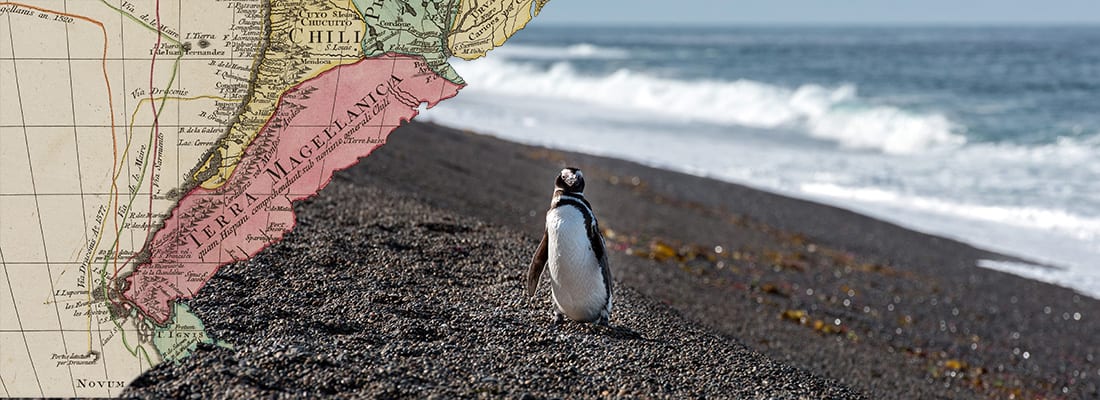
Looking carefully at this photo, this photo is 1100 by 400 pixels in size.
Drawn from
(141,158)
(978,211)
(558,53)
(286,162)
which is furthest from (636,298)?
(558,53)

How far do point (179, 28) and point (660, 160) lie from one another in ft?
51.0

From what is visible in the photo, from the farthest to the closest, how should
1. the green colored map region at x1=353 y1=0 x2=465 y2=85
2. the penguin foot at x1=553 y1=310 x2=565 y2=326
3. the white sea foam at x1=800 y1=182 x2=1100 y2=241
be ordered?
the white sea foam at x1=800 y1=182 x2=1100 y2=241
the penguin foot at x1=553 y1=310 x2=565 y2=326
the green colored map region at x1=353 y1=0 x2=465 y2=85

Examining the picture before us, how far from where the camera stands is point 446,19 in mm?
4941

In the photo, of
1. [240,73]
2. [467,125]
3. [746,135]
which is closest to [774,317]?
[240,73]

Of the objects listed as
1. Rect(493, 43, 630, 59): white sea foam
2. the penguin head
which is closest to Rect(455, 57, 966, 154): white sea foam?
Rect(493, 43, 630, 59): white sea foam

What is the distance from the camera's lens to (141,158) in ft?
14.5

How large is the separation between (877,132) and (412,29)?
23.8m

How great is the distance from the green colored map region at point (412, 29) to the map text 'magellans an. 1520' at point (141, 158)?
211mm

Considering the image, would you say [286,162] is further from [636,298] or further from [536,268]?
[636,298]

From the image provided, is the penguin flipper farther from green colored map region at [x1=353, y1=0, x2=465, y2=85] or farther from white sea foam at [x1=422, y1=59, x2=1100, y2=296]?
white sea foam at [x1=422, y1=59, x2=1100, y2=296]

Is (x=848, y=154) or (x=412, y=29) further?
(x=848, y=154)

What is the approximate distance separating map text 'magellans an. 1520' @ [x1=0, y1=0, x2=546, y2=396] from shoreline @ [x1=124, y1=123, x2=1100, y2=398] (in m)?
0.36

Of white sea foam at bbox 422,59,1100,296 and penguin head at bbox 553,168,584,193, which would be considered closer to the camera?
penguin head at bbox 553,168,584,193

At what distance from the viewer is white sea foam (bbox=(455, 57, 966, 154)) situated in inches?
1027
